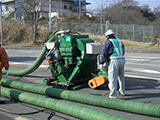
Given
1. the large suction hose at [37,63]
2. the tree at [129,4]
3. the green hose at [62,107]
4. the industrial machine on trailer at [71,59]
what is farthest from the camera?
the tree at [129,4]

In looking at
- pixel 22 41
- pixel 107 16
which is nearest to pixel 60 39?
pixel 22 41

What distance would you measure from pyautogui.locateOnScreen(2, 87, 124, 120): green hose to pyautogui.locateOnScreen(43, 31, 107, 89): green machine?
60.2 inches

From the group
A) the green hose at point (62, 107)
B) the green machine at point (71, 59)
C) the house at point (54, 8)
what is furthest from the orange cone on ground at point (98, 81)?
the house at point (54, 8)

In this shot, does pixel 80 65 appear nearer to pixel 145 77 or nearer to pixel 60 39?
pixel 60 39

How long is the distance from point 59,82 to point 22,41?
2515 cm

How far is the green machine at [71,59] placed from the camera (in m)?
6.59

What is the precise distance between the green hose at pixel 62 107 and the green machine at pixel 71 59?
1.53 meters

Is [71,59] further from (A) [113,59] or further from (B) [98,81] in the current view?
(A) [113,59]

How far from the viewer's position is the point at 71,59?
673cm

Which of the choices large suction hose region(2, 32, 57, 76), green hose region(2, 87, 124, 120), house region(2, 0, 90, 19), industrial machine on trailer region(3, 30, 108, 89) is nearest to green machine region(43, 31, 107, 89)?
industrial machine on trailer region(3, 30, 108, 89)

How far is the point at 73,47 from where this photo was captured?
21.9ft

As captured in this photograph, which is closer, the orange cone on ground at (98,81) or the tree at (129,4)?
the orange cone on ground at (98,81)

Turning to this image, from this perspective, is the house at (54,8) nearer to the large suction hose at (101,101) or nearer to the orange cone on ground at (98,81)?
the orange cone on ground at (98,81)

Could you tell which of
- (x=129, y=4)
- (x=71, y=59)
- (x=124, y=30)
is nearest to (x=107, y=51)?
(x=71, y=59)
